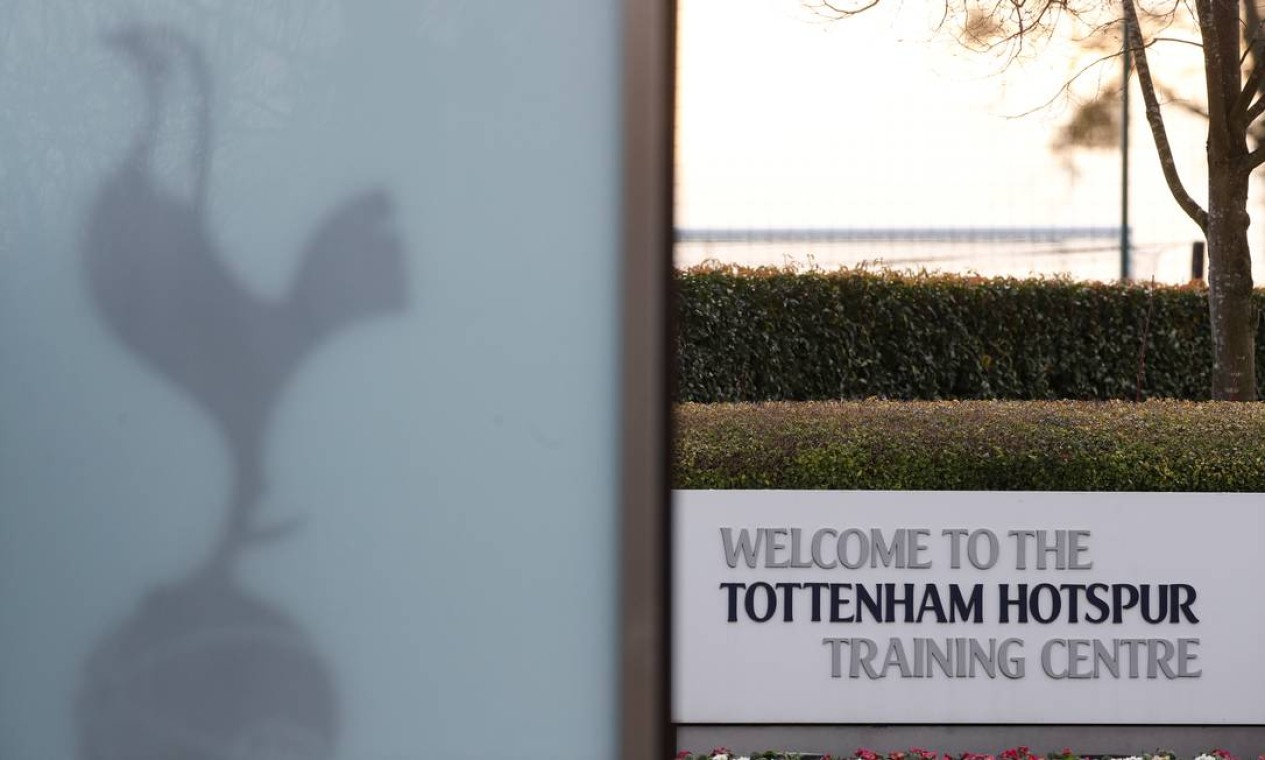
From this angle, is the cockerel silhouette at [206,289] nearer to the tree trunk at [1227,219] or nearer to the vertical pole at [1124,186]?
the tree trunk at [1227,219]

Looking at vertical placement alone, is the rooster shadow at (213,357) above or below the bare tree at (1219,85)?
below

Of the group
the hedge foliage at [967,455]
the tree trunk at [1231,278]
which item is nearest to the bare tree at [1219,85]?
the tree trunk at [1231,278]

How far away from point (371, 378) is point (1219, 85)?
8130 millimetres

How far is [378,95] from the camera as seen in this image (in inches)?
69.7

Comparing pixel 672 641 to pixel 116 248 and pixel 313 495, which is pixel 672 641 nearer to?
pixel 313 495

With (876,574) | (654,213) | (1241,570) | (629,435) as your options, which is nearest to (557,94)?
(654,213)

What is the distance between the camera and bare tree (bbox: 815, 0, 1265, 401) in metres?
8.58

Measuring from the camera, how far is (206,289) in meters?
1.78

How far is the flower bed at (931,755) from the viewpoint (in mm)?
5219

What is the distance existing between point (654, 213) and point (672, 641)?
0.53m

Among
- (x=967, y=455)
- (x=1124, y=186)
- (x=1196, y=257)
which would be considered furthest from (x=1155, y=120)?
(x=967, y=455)

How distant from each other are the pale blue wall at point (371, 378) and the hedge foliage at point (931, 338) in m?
7.27

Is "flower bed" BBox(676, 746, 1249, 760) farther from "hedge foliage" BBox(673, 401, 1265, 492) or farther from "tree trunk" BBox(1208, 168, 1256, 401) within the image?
"tree trunk" BBox(1208, 168, 1256, 401)

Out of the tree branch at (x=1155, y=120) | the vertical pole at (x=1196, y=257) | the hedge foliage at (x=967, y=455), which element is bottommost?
the hedge foliage at (x=967, y=455)
